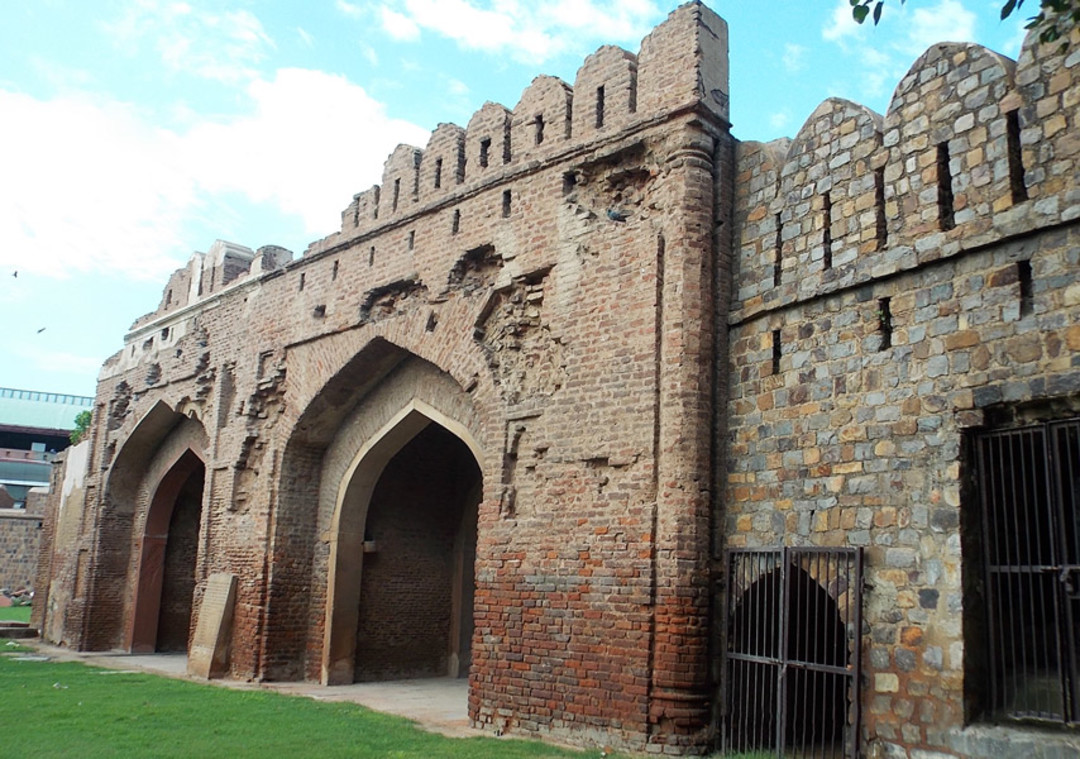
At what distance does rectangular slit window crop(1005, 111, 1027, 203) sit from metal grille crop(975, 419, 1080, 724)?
4.69 ft

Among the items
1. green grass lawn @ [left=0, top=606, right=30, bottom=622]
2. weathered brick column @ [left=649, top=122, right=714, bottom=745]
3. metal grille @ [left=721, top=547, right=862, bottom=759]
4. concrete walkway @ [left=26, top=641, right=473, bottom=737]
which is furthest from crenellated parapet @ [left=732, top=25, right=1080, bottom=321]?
green grass lawn @ [left=0, top=606, right=30, bottom=622]

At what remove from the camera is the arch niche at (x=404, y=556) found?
1154 centimetres

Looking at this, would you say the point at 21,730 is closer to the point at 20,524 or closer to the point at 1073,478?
the point at 1073,478

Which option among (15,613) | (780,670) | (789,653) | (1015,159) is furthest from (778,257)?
(15,613)

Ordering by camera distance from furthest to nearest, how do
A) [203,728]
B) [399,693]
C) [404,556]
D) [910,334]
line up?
[404,556]
[399,693]
[203,728]
[910,334]

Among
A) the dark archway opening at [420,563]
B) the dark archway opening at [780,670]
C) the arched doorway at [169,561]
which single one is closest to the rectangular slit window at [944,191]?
the dark archway opening at [780,670]

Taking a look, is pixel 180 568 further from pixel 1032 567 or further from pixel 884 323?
pixel 1032 567

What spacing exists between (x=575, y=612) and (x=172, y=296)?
1102 cm

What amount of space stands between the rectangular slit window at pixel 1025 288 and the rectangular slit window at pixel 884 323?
0.89 meters

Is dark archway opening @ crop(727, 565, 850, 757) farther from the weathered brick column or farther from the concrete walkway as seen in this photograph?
the concrete walkway

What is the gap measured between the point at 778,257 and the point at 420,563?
6787 mm

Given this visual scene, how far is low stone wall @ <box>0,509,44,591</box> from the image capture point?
29.9 metres

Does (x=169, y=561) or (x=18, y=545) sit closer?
(x=169, y=561)

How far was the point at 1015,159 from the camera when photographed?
5.98m
